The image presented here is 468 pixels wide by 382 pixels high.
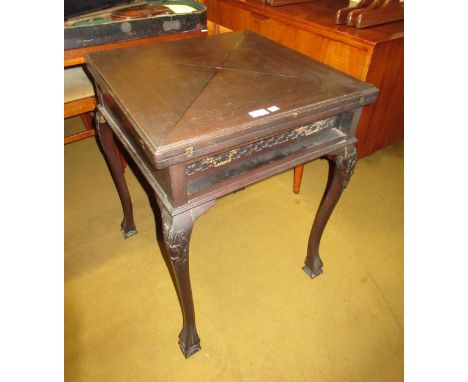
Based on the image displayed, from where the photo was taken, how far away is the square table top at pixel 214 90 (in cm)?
72

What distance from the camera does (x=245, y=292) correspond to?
4.42 ft

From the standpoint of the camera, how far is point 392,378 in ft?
3.65

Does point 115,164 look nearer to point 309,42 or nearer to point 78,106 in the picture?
point 78,106

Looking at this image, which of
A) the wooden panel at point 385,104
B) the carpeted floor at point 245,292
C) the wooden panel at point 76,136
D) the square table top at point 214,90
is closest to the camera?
the square table top at point 214,90

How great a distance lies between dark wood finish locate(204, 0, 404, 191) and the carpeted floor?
0.45m

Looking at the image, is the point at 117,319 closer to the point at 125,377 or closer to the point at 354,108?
the point at 125,377

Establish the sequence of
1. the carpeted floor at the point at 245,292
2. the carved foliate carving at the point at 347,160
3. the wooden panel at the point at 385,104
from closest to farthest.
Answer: the carved foliate carving at the point at 347,160 < the carpeted floor at the point at 245,292 < the wooden panel at the point at 385,104

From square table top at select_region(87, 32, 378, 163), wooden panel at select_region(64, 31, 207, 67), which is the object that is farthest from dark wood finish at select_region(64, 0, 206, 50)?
square table top at select_region(87, 32, 378, 163)

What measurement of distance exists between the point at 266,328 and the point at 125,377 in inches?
20.1

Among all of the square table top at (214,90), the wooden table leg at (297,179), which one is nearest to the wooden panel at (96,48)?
the square table top at (214,90)

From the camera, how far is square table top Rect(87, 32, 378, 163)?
717 mm

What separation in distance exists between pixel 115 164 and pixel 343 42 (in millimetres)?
1133

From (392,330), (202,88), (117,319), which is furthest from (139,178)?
(392,330)

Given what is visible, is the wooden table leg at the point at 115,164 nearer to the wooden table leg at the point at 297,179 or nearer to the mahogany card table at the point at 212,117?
the mahogany card table at the point at 212,117
